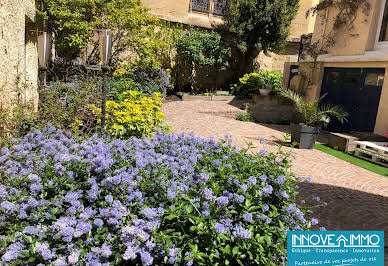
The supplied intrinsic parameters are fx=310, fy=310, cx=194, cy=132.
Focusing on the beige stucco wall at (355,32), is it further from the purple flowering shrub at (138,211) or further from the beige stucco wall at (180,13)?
the purple flowering shrub at (138,211)

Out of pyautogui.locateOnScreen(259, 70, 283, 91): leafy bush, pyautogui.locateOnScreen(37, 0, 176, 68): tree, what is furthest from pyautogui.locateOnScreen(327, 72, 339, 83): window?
pyautogui.locateOnScreen(37, 0, 176, 68): tree

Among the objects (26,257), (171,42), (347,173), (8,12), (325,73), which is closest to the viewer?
(26,257)

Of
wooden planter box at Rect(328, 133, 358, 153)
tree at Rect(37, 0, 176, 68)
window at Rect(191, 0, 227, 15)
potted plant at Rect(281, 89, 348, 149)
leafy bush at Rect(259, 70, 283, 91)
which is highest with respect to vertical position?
window at Rect(191, 0, 227, 15)

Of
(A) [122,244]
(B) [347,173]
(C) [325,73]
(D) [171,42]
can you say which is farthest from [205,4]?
(A) [122,244]

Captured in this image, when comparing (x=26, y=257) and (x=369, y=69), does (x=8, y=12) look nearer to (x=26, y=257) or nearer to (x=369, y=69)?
(x=26, y=257)

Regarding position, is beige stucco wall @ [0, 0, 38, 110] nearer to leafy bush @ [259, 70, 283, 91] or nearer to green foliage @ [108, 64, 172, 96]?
green foliage @ [108, 64, 172, 96]

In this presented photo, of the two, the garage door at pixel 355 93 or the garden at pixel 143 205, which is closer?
the garden at pixel 143 205

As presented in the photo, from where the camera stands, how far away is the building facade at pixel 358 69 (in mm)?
10031

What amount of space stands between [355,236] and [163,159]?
1975 millimetres

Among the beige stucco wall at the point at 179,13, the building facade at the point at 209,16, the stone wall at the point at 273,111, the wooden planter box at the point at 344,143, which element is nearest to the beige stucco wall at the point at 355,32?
the stone wall at the point at 273,111

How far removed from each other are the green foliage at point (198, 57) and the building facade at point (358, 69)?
6.32 m

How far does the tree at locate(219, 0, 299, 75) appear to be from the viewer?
1658 cm

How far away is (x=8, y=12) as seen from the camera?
4.41m

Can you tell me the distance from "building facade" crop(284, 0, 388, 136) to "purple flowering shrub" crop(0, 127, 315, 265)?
884 centimetres
